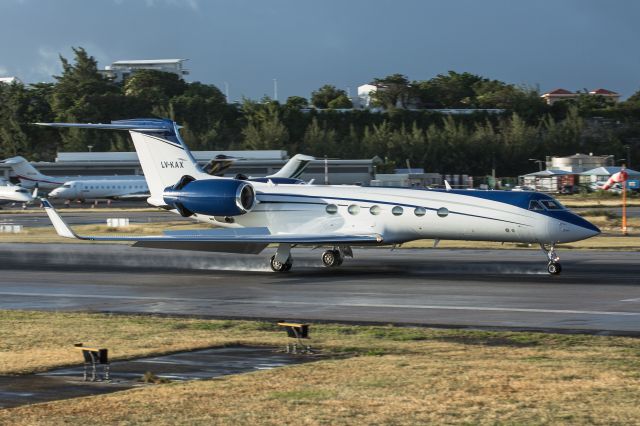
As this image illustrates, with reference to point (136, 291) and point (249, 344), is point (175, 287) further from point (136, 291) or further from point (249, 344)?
point (249, 344)

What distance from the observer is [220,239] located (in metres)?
29.4

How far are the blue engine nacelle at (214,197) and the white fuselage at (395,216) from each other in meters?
0.40

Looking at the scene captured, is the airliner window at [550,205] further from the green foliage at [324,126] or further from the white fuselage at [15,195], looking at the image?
the green foliage at [324,126]

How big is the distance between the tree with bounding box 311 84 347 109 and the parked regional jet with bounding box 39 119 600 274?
140 m

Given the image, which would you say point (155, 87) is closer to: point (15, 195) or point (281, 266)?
point (15, 195)

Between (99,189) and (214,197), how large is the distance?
215 ft

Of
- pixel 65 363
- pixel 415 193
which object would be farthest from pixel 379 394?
Result: pixel 415 193

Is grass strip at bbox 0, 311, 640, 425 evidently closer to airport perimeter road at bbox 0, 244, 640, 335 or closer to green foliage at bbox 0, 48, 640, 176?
airport perimeter road at bbox 0, 244, 640, 335

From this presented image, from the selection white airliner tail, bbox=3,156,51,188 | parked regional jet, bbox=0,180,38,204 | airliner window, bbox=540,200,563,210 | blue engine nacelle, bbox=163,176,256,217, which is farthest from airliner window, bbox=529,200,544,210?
white airliner tail, bbox=3,156,51,188

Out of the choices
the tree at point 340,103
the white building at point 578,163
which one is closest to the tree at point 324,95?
A: the tree at point 340,103

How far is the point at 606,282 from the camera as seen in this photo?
25.8 m

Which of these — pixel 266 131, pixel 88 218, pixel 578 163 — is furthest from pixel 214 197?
pixel 266 131

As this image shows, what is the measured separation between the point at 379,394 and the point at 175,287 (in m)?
15.4

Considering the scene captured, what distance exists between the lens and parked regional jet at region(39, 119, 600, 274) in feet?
92.5
